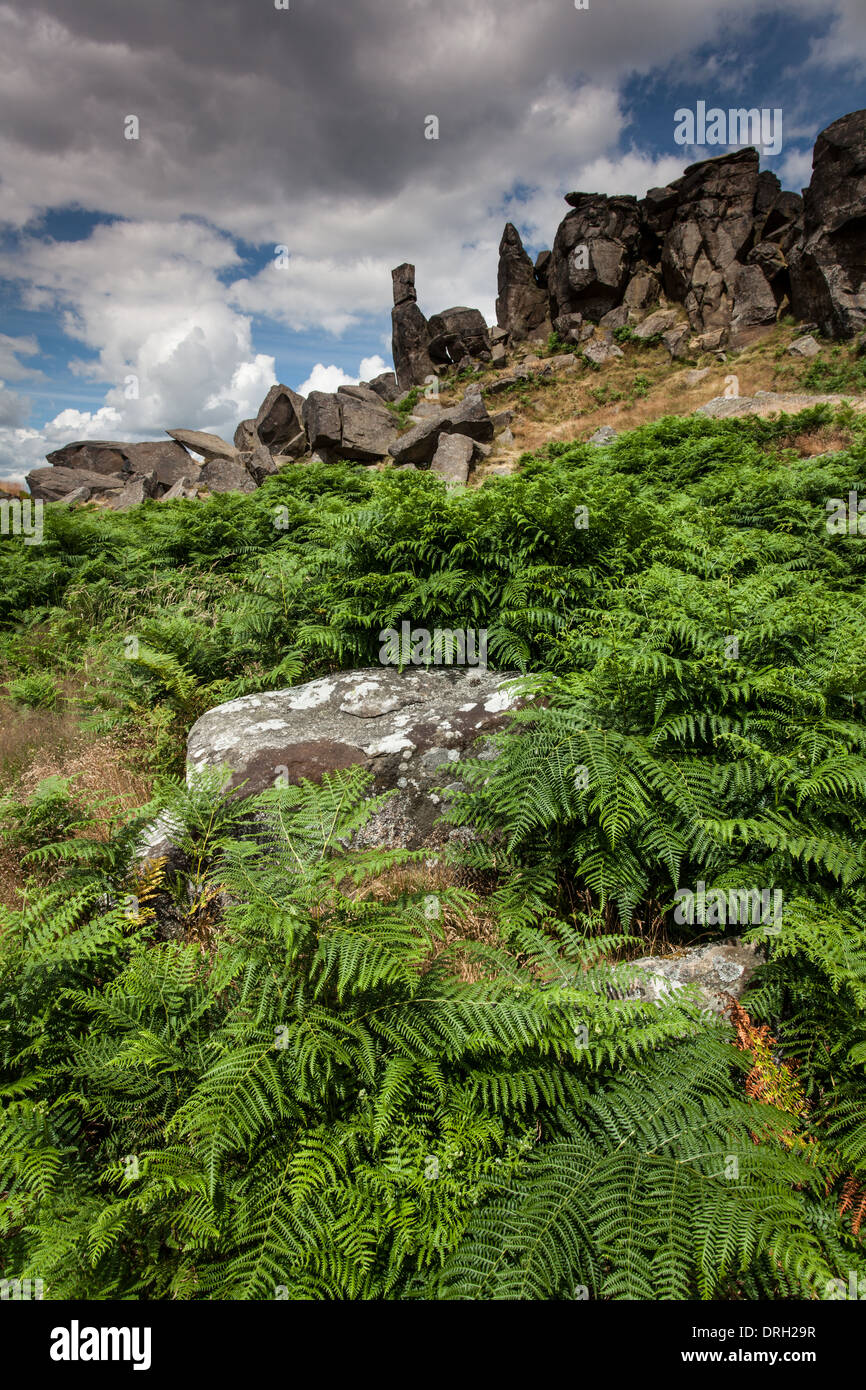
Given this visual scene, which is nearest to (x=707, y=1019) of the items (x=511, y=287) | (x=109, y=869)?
(x=109, y=869)

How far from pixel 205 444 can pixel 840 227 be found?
2862 centimetres

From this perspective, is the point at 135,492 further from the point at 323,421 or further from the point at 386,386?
the point at 386,386

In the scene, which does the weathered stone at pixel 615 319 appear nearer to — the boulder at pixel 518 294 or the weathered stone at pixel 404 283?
the boulder at pixel 518 294

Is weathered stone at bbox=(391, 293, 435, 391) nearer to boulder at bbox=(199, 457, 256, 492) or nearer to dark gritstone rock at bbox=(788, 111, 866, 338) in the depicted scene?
boulder at bbox=(199, 457, 256, 492)

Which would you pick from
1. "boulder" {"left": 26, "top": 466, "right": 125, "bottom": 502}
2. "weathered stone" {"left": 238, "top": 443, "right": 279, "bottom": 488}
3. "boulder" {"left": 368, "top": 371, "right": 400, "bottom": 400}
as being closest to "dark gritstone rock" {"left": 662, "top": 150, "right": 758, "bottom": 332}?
"boulder" {"left": 368, "top": 371, "right": 400, "bottom": 400}

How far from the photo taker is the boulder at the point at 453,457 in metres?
17.1

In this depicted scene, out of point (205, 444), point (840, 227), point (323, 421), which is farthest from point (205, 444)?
point (840, 227)

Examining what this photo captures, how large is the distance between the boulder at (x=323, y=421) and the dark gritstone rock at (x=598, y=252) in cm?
2496

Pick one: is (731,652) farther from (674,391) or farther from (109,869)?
(674,391)

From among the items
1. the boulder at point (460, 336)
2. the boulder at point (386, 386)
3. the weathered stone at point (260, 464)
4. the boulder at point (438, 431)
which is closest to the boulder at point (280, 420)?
the weathered stone at point (260, 464)

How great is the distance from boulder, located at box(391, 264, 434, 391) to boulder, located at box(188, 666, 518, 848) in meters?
38.2

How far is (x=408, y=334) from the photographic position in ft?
129

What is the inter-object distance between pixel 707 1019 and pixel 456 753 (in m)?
2.33

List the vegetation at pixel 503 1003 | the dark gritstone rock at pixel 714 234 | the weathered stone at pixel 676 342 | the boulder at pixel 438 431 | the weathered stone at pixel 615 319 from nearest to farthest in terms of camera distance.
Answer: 1. the vegetation at pixel 503 1003
2. the boulder at pixel 438 431
3. the weathered stone at pixel 676 342
4. the dark gritstone rock at pixel 714 234
5. the weathered stone at pixel 615 319
